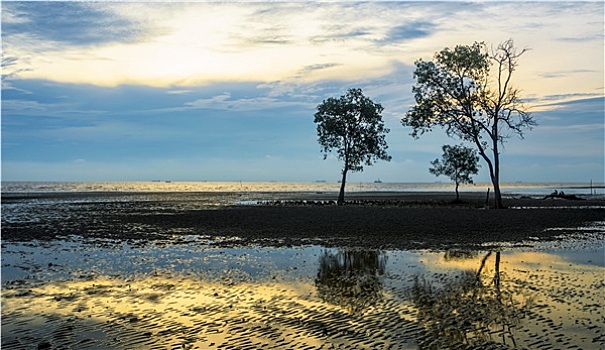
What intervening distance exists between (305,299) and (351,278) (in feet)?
9.63

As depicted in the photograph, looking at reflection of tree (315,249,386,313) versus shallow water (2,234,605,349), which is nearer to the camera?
shallow water (2,234,605,349)

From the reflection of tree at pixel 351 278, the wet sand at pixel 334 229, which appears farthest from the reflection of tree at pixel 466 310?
the wet sand at pixel 334 229

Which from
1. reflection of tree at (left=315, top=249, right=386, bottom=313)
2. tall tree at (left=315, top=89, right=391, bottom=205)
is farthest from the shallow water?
tall tree at (left=315, top=89, right=391, bottom=205)

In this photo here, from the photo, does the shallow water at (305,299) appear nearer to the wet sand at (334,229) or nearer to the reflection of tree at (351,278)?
the reflection of tree at (351,278)

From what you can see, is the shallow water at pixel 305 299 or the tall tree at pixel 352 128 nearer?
the shallow water at pixel 305 299

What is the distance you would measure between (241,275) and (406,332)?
7358 mm

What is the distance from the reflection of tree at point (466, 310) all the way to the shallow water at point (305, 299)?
38 millimetres

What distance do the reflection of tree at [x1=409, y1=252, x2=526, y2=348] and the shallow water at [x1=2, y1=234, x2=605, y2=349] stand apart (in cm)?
4

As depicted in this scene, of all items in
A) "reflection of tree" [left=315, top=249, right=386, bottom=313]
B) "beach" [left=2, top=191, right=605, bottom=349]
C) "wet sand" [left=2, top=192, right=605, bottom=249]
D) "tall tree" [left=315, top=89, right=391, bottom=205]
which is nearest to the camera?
"beach" [left=2, top=191, right=605, bottom=349]

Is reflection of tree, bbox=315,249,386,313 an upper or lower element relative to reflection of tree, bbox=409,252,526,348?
lower

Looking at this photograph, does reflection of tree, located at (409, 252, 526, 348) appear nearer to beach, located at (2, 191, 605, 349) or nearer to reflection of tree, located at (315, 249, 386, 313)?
beach, located at (2, 191, 605, 349)

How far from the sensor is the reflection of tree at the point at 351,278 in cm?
1209

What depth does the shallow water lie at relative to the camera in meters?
9.14

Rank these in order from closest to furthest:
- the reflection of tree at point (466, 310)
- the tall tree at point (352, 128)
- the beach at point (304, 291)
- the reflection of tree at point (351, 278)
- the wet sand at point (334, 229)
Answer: the reflection of tree at point (466, 310) < the beach at point (304, 291) < the reflection of tree at point (351, 278) < the wet sand at point (334, 229) < the tall tree at point (352, 128)
